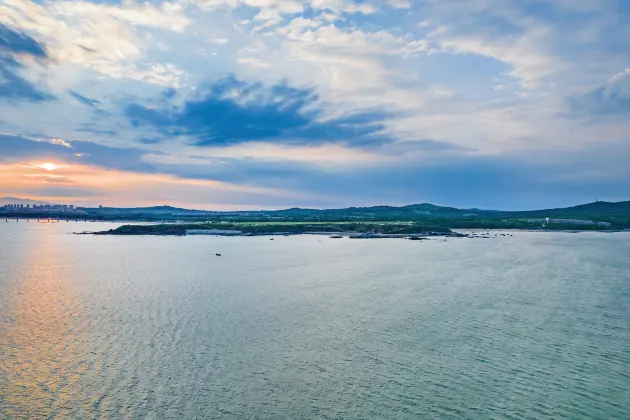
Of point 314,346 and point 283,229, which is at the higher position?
point 283,229

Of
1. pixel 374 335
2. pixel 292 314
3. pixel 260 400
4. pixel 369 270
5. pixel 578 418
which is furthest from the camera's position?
pixel 369 270

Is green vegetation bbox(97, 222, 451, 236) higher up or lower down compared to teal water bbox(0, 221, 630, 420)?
higher up

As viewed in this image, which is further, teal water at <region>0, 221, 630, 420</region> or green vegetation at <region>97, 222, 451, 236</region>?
green vegetation at <region>97, 222, 451, 236</region>

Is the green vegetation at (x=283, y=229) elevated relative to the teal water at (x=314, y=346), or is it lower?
elevated

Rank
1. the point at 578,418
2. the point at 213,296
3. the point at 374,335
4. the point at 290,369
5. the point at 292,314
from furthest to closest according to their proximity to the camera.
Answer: the point at 213,296 → the point at 292,314 → the point at 374,335 → the point at 290,369 → the point at 578,418

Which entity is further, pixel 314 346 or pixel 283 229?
pixel 283 229

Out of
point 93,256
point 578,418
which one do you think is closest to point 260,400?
point 578,418

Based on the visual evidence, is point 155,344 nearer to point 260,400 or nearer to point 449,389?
point 260,400

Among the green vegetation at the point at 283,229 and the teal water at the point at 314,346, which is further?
the green vegetation at the point at 283,229
